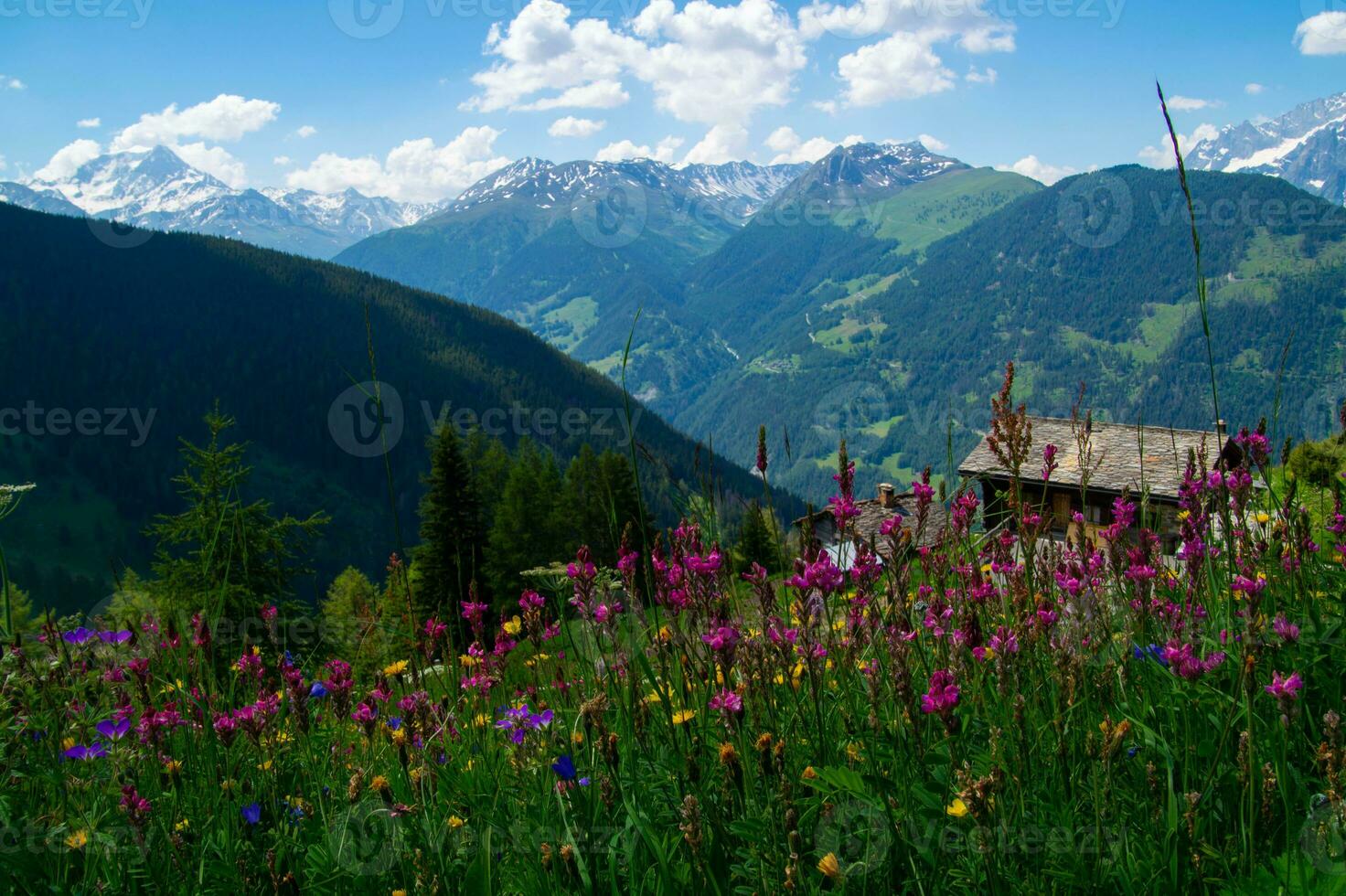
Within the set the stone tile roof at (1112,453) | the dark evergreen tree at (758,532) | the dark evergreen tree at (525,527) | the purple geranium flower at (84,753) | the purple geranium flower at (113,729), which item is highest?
the dark evergreen tree at (758,532)

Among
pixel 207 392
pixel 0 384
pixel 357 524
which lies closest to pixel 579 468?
pixel 357 524

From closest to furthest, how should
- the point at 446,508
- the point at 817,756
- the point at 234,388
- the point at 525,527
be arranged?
the point at 817,756
the point at 446,508
the point at 525,527
the point at 234,388

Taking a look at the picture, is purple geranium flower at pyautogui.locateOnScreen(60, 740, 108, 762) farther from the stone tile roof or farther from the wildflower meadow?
the stone tile roof

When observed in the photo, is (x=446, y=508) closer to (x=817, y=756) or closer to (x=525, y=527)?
(x=525, y=527)

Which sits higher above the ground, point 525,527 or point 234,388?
point 234,388

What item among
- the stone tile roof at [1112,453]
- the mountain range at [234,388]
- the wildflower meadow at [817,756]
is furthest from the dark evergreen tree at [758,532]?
the mountain range at [234,388]

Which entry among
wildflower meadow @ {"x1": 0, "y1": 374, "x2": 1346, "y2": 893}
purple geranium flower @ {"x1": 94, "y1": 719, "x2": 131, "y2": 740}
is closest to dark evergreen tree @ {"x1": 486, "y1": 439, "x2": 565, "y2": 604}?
wildflower meadow @ {"x1": 0, "y1": 374, "x2": 1346, "y2": 893}

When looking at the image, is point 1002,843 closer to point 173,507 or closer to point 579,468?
point 579,468

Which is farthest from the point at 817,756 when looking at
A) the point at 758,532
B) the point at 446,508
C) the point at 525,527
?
the point at 525,527

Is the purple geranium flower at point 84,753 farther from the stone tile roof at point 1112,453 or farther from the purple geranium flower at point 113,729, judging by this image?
the stone tile roof at point 1112,453

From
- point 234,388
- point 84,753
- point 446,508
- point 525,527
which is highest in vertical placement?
point 234,388

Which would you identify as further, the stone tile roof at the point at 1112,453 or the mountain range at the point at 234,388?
the mountain range at the point at 234,388

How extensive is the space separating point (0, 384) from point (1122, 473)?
598 feet

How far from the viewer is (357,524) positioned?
13375cm
